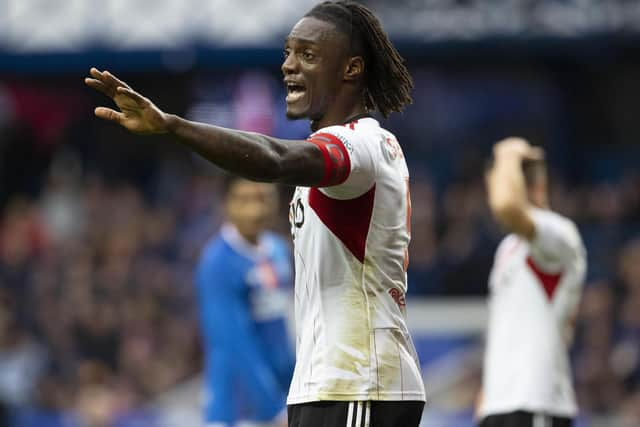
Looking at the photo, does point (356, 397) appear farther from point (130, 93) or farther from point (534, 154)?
point (534, 154)

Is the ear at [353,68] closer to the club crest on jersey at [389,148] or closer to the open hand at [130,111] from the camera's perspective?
the club crest on jersey at [389,148]

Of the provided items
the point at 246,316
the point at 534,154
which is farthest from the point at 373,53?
the point at 246,316

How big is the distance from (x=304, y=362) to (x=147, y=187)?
438 inches

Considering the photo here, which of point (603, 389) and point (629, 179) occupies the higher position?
point (629, 179)

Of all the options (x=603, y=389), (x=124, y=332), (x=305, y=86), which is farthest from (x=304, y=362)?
(x=124, y=332)

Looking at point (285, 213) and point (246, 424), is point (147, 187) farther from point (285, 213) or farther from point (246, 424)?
point (246, 424)

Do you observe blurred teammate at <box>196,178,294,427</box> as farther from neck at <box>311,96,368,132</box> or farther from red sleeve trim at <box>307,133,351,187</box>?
red sleeve trim at <box>307,133,351,187</box>

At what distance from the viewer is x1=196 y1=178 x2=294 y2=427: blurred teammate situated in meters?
7.61

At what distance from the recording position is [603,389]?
11.6 meters

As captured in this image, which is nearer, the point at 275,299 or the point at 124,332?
the point at 275,299

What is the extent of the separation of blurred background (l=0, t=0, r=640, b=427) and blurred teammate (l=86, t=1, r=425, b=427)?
729 centimetres

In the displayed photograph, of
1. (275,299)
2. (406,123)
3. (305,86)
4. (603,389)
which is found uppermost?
(406,123)

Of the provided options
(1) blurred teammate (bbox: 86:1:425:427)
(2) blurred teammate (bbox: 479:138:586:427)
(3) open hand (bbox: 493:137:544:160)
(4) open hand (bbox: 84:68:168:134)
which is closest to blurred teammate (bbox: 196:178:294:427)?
(2) blurred teammate (bbox: 479:138:586:427)

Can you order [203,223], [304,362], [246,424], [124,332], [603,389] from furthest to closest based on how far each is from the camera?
1. [203,223]
2. [124,332]
3. [603,389]
4. [246,424]
5. [304,362]
